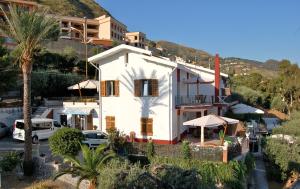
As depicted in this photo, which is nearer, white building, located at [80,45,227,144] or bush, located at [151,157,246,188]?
bush, located at [151,157,246,188]

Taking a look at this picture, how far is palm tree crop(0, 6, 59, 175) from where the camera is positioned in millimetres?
18812

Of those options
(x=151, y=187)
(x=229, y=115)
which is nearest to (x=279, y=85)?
(x=229, y=115)

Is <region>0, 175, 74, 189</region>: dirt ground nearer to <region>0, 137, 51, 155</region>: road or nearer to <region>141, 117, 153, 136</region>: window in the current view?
<region>0, 137, 51, 155</region>: road

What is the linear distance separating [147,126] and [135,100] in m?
2.44

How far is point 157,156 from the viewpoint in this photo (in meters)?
22.1

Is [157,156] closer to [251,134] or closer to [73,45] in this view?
[251,134]

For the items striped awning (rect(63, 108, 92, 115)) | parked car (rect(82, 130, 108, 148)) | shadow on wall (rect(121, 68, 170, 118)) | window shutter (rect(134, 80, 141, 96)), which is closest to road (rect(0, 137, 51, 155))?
parked car (rect(82, 130, 108, 148))

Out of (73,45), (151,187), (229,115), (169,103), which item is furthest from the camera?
(73,45)

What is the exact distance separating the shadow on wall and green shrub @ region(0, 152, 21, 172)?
11.7m

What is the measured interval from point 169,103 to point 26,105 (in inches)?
464

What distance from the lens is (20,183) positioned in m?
18.4

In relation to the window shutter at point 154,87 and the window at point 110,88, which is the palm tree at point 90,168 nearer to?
the window shutter at point 154,87

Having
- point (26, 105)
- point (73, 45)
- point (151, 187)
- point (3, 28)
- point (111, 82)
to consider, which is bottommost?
point (151, 187)

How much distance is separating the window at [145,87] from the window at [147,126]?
2111mm
